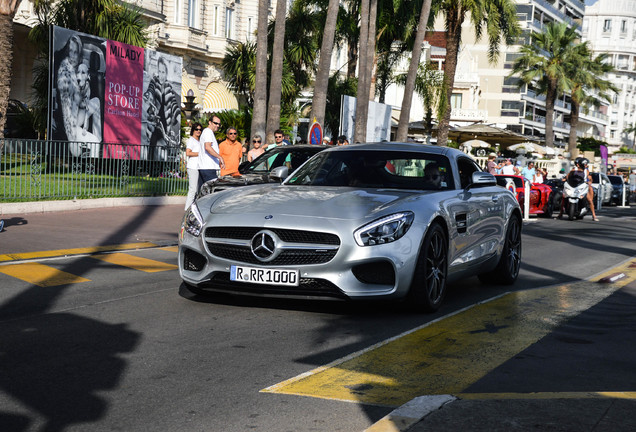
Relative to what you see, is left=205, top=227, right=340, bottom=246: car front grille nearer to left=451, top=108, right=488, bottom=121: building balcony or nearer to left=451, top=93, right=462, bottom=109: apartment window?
left=451, top=108, right=488, bottom=121: building balcony

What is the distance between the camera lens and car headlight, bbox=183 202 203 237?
704 cm

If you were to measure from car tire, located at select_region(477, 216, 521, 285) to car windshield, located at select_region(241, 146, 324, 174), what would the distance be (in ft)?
16.0

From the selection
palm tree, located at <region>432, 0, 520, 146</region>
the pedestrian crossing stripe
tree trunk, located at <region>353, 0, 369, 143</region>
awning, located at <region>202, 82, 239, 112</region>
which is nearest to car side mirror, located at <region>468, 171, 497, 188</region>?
the pedestrian crossing stripe

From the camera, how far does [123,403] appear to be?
14.4 feet

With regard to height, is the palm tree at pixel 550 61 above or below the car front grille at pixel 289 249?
above

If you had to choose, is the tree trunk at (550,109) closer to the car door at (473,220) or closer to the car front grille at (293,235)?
the car door at (473,220)

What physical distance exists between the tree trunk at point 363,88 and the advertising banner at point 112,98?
6.67 m

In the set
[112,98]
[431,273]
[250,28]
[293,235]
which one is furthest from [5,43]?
[250,28]

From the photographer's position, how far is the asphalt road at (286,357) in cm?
421

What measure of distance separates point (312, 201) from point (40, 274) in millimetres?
3629

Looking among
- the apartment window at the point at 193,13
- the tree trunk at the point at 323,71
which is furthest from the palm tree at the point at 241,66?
the tree trunk at the point at 323,71

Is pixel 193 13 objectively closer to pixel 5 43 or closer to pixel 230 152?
pixel 5 43

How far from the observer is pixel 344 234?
21.4 feet

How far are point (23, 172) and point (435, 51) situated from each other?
76.3 meters
